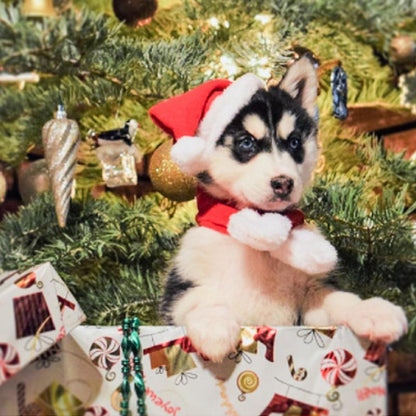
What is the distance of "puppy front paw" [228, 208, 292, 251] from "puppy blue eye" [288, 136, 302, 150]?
3.9 inches

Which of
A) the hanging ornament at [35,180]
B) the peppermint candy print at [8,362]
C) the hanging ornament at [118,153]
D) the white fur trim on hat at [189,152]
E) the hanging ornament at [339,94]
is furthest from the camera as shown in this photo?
the hanging ornament at [35,180]

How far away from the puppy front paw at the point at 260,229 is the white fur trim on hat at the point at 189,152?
84mm

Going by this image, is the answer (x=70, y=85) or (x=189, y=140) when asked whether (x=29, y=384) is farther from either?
(x=70, y=85)

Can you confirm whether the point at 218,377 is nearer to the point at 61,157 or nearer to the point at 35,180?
the point at 61,157

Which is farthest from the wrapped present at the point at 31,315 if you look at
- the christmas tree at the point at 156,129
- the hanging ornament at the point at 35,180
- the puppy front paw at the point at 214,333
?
the hanging ornament at the point at 35,180

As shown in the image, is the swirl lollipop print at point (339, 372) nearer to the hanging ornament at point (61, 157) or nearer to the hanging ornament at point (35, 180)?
the hanging ornament at point (61, 157)

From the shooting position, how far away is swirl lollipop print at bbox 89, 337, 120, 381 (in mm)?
574

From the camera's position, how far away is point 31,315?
0.53 m

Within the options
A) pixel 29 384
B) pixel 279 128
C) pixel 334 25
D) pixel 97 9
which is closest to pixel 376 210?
pixel 279 128

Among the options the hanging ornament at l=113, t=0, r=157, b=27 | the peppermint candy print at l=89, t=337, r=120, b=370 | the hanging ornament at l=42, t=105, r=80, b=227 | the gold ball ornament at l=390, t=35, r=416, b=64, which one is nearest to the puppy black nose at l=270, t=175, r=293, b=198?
the peppermint candy print at l=89, t=337, r=120, b=370

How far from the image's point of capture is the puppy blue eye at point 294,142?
625 mm

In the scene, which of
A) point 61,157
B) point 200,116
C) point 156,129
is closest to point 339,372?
point 200,116

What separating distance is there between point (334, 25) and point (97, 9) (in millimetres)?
516

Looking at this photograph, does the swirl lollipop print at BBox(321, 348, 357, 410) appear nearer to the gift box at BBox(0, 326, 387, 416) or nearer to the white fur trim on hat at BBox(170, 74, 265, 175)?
the gift box at BBox(0, 326, 387, 416)
